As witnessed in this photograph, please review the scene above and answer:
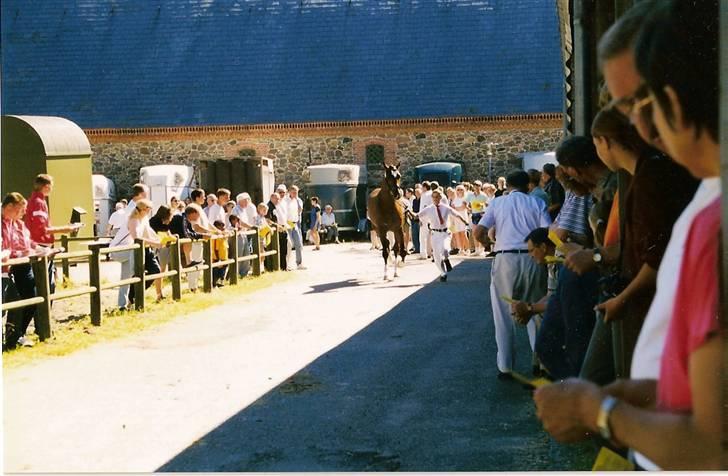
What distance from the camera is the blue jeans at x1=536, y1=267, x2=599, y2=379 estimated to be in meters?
4.73

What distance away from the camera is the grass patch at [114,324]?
10273 mm

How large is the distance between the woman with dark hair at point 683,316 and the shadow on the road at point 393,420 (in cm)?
396

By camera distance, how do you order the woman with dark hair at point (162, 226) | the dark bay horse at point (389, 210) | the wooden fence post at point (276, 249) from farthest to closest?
the wooden fence post at point (276, 249), the dark bay horse at point (389, 210), the woman with dark hair at point (162, 226)

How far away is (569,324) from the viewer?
483cm

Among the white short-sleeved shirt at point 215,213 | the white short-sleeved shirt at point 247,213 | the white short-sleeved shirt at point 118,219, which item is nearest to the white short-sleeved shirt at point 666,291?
the white short-sleeved shirt at point 118,219

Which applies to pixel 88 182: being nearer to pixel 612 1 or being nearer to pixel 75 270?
pixel 75 270

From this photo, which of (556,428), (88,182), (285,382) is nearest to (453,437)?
(285,382)

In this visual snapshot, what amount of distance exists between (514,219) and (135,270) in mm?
6771

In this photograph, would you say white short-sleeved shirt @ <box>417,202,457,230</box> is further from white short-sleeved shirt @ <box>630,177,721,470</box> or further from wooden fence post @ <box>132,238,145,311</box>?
white short-sleeved shirt @ <box>630,177,721,470</box>

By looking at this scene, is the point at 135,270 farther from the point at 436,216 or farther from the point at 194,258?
the point at 436,216

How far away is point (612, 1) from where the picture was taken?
6.92m

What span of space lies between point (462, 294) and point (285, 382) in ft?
22.5

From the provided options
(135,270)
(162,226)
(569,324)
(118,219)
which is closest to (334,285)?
(162,226)

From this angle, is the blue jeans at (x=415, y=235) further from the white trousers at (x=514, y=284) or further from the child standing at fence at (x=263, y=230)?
the white trousers at (x=514, y=284)
